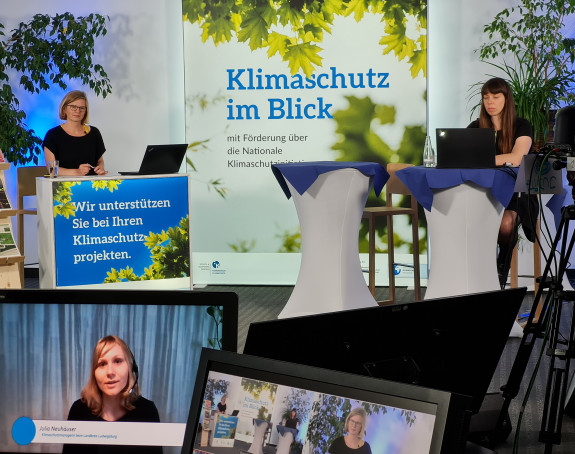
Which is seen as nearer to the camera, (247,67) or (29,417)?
(29,417)

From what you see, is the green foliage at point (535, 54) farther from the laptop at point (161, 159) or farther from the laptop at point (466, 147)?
the laptop at point (161, 159)

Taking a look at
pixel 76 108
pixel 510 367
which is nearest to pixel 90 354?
pixel 510 367

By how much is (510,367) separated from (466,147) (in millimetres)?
1186

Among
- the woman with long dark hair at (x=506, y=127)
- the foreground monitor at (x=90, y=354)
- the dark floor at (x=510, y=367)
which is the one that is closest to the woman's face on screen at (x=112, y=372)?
the foreground monitor at (x=90, y=354)

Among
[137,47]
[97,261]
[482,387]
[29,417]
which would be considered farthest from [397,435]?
[137,47]

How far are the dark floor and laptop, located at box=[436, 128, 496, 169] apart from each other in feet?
3.58

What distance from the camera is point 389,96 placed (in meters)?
7.09

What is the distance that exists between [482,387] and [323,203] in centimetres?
352

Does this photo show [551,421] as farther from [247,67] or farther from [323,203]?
[247,67]

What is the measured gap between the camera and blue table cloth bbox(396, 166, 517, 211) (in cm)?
462

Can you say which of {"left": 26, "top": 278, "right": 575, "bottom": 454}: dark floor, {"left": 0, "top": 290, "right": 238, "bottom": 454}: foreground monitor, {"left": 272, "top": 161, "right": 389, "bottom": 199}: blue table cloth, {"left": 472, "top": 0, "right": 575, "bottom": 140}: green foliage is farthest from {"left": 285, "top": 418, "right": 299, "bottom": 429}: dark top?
{"left": 472, "top": 0, "right": 575, "bottom": 140}: green foliage

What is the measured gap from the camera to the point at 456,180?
4672 mm

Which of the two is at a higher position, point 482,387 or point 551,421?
point 482,387

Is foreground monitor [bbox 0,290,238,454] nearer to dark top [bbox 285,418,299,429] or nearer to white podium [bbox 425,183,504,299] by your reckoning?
dark top [bbox 285,418,299,429]
